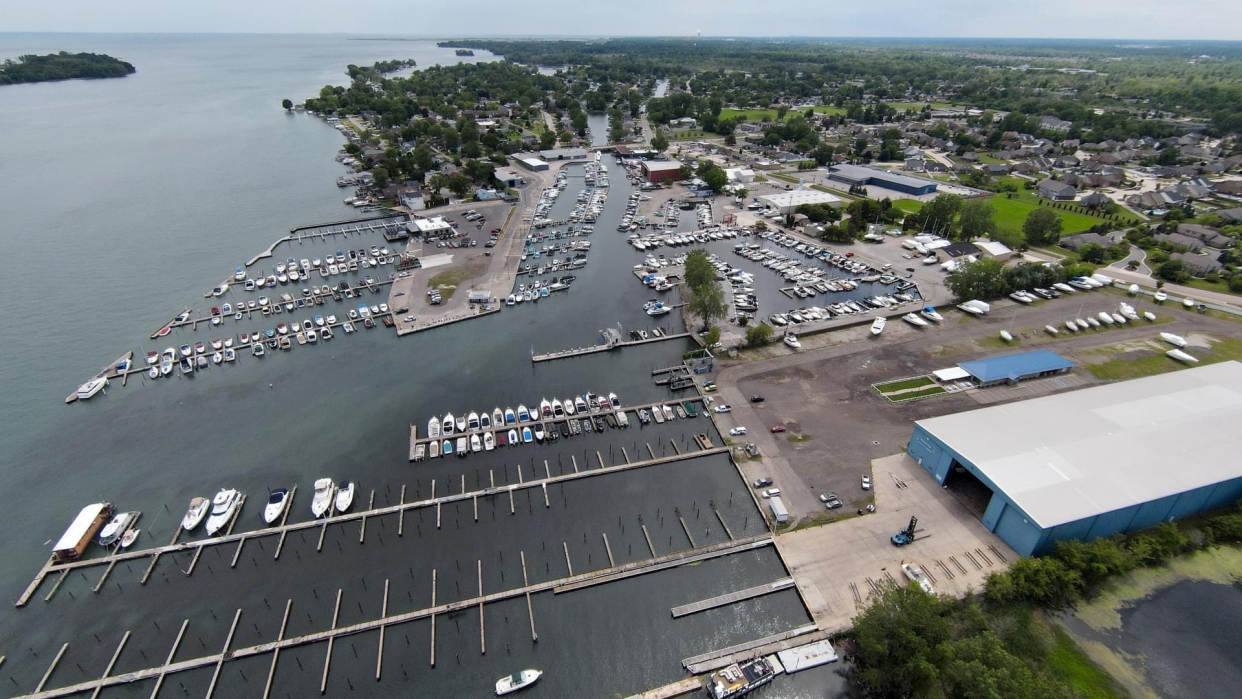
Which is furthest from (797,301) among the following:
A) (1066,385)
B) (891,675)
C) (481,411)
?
(891,675)

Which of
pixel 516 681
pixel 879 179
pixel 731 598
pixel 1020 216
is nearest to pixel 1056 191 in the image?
pixel 1020 216

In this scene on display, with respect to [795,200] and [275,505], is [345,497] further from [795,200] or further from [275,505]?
[795,200]

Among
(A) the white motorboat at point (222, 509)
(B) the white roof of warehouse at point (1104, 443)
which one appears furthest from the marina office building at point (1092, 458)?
(A) the white motorboat at point (222, 509)

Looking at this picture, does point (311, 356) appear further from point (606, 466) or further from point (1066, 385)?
point (1066, 385)

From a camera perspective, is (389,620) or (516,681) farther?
(389,620)

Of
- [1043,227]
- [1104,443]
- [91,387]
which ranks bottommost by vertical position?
[91,387]

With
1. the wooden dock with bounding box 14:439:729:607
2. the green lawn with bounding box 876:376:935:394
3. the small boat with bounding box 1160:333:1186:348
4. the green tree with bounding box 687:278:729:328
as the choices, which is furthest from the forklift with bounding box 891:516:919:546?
the small boat with bounding box 1160:333:1186:348
